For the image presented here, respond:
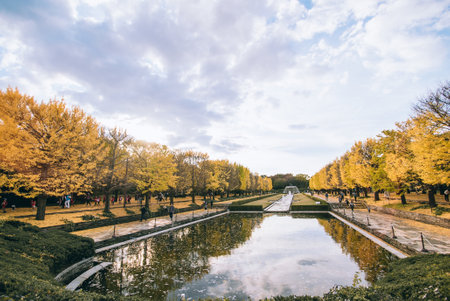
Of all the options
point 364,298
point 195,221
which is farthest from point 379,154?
point 364,298

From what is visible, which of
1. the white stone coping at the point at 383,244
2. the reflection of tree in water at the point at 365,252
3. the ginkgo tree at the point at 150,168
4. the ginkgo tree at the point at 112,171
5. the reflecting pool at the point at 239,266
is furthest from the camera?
the ginkgo tree at the point at 150,168

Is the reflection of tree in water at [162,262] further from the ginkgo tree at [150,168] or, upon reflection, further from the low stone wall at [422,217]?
the low stone wall at [422,217]

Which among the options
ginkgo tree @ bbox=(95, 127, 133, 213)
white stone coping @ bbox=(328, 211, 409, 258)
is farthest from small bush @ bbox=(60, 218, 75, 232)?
white stone coping @ bbox=(328, 211, 409, 258)

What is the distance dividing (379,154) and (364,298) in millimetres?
36044

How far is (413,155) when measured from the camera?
79.7 feet

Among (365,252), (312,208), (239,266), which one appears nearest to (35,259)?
(239,266)

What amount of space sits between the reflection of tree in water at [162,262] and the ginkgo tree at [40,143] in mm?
9177

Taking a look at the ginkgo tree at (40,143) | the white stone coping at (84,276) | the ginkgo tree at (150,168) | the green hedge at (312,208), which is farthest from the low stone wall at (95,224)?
the green hedge at (312,208)

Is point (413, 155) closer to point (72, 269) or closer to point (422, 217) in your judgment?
point (422, 217)

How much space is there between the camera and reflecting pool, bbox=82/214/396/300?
7910mm

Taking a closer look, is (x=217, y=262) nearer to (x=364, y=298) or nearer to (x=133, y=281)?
(x=133, y=281)

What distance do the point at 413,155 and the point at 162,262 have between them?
93.4 feet

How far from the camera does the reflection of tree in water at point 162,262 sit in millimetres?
8212

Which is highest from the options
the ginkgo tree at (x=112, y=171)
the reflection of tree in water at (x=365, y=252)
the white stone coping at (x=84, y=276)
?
the ginkgo tree at (x=112, y=171)
